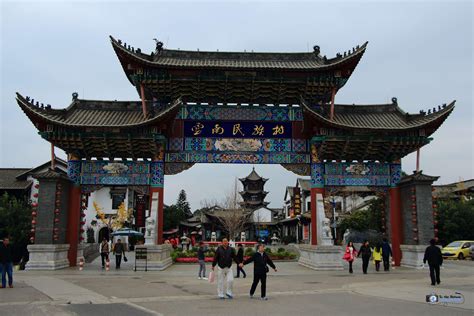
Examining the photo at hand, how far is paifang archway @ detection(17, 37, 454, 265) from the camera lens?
2016cm

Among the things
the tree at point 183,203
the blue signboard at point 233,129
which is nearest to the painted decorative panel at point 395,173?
the blue signboard at point 233,129

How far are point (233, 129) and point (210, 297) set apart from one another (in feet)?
38.7

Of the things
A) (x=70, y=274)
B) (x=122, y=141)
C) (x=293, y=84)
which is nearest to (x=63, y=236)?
(x=70, y=274)

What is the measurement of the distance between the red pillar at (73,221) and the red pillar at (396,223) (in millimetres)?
15334

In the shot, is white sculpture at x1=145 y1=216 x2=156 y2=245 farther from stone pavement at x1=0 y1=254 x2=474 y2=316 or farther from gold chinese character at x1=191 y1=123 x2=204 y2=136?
gold chinese character at x1=191 y1=123 x2=204 y2=136

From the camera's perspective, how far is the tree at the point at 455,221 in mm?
36062

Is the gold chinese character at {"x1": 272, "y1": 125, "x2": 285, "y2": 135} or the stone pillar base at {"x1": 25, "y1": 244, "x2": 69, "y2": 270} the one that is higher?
the gold chinese character at {"x1": 272, "y1": 125, "x2": 285, "y2": 135}

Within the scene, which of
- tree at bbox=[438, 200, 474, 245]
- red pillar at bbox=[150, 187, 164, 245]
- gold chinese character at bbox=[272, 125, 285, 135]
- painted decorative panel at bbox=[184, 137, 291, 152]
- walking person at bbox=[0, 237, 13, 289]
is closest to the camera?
walking person at bbox=[0, 237, 13, 289]

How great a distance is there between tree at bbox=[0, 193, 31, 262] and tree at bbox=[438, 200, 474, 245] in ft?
Answer: 109

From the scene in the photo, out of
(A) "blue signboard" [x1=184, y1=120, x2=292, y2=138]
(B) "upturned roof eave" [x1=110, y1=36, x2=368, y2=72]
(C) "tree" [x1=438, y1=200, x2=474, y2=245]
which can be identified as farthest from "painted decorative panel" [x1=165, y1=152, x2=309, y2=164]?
(C) "tree" [x1=438, y1=200, x2=474, y2=245]

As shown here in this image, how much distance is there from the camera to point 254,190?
7238cm

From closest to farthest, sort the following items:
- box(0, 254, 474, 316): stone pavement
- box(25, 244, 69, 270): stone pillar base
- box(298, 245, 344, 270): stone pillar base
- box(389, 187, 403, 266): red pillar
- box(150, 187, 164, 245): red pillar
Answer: box(0, 254, 474, 316): stone pavement
box(25, 244, 69, 270): stone pillar base
box(298, 245, 344, 270): stone pillar base
box(150, 187, 164, 245): red pillar
box(389, 187, 403, 266): red pillar

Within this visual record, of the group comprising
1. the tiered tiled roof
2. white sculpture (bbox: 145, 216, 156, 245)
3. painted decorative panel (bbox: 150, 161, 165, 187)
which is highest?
the tiered tiled roof

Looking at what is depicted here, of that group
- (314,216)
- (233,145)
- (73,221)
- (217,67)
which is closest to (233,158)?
(233,145)
